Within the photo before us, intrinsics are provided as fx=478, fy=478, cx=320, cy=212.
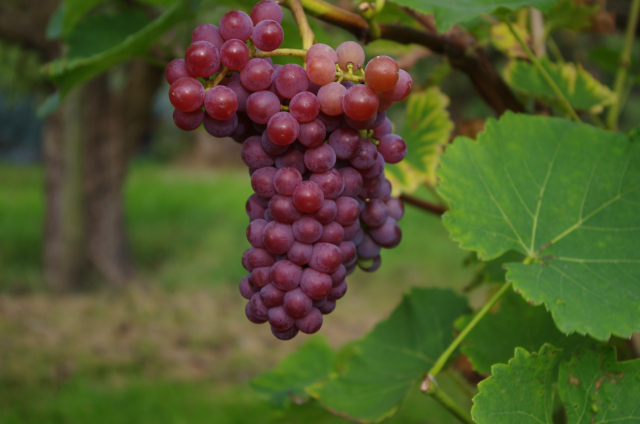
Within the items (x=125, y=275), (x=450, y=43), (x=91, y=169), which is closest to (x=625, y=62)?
(x=450, y=43)

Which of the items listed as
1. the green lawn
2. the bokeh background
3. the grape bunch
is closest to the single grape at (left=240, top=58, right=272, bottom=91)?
the grape bunch

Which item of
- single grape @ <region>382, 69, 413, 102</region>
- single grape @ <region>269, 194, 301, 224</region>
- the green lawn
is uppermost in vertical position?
single grape @ <region>382, 69, 413, 102</region>

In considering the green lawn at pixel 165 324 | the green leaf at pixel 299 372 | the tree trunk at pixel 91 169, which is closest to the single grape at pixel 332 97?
the green lawn at pixel 165 324

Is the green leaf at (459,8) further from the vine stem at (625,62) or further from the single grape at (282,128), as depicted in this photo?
the vine stem at (625,62)

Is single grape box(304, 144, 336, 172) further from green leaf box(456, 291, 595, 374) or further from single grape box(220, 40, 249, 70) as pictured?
green leaf box(456, 291, 595, 374)

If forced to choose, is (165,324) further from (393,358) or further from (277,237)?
(277,237)
